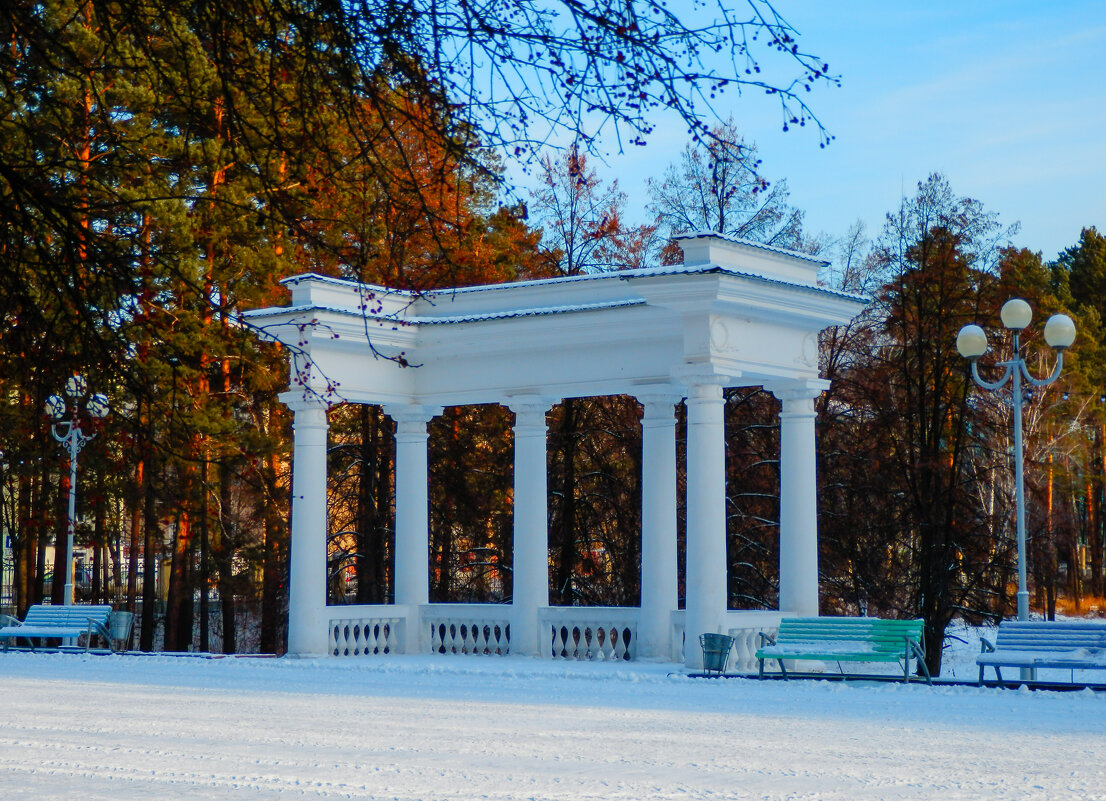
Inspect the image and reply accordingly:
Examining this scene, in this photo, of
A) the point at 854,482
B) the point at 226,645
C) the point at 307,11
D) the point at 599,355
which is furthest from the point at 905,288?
the point at 307,11

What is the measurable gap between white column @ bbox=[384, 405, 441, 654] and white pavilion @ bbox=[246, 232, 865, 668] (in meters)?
0.03

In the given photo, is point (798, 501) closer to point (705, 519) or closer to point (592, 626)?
point (705, 519)

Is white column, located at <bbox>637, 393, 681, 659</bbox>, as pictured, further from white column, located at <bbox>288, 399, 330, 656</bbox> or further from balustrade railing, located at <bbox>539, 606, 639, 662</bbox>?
white column, located at <bbox>288, 399, 330, 656</bbox>

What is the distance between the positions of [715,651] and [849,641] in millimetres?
1816

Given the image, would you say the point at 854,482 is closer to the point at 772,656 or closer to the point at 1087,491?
the point at 772,656

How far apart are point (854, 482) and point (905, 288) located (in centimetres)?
535

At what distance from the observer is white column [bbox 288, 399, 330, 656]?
26.6 meters

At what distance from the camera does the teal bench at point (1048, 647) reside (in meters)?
19.8

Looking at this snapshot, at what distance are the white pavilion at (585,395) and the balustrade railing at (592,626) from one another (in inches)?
1.5

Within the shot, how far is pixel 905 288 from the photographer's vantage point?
4066cm

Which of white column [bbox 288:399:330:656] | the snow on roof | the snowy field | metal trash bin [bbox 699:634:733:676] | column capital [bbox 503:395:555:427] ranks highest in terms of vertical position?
the snow on roof

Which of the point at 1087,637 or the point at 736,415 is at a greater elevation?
the point at 736,415

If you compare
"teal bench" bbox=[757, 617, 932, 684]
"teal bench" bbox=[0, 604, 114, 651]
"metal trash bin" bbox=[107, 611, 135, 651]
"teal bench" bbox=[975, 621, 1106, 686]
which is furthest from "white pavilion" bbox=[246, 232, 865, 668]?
"teal bench" bbox=[0, 604, 114, 651]

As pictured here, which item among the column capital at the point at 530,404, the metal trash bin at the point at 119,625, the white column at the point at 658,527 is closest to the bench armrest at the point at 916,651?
the white column at the point at 658,527
